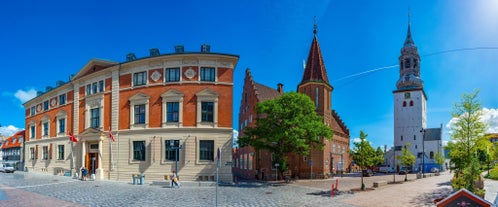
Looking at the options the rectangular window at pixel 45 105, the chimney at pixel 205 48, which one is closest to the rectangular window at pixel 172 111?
the chimney at pixel 205 48

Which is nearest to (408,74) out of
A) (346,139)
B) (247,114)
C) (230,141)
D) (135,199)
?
(346,139)

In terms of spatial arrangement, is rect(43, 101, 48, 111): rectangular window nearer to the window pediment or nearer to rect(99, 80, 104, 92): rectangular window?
rect(99, 80, 104, 92): rectangular window

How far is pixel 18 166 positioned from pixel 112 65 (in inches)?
1573

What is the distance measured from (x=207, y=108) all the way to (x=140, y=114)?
7.47 metres

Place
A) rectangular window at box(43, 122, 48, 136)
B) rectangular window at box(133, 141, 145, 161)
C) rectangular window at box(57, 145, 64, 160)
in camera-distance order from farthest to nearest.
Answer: rectangular window at box(43, 122, 48, 136) < rectangular window at box(57, 145, 64, 160) < rectangular window at box(133, 141, 145, 161)

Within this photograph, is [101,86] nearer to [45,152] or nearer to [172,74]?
[172,74]

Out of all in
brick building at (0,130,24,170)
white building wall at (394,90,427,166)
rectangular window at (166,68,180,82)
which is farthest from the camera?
white building wall at (394,90,427,166)

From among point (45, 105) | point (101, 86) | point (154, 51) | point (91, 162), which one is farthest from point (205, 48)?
point (45, 105)

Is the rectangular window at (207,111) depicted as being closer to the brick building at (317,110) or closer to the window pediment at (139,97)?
the window pediment at (139,97)

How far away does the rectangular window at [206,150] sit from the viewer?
31578 mm

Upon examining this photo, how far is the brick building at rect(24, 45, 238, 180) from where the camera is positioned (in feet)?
104

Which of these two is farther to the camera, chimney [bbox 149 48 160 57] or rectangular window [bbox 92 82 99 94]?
rectangular window [bbox 92 82 99 94]

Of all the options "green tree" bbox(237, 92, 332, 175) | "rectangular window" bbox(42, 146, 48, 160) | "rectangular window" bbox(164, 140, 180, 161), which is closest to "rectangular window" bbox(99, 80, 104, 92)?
"rectangular window" bbox(164, 140, 180, 161)

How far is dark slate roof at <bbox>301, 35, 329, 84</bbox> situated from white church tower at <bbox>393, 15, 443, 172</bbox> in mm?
50630
